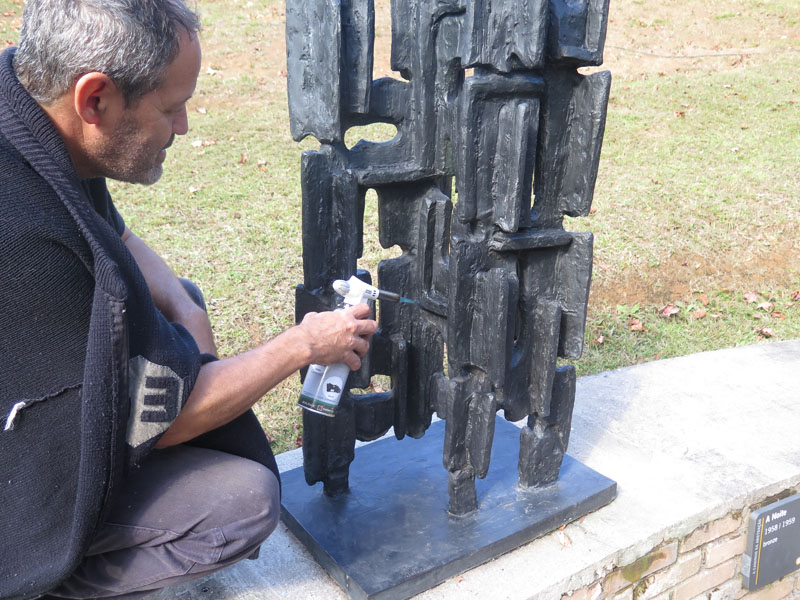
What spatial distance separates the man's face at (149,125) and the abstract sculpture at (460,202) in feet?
1.39

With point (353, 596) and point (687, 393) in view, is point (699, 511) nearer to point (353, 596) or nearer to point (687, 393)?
point (687, 393)

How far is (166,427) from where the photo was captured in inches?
65.9

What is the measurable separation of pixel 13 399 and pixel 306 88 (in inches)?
41.8

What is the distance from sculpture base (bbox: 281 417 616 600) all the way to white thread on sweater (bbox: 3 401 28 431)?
989 mm

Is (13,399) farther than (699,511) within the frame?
No

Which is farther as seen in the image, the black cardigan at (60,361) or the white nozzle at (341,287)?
the white nozzle at (341,287)

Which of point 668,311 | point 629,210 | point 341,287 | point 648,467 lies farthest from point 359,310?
point 629,210

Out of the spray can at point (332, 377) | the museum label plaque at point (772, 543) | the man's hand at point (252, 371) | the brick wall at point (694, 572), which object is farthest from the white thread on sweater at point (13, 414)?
the museum label plaque at point (772, 543)

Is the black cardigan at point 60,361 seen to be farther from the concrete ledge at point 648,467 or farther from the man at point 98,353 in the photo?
the concrete ledge at point 648,467

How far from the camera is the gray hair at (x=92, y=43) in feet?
5.08

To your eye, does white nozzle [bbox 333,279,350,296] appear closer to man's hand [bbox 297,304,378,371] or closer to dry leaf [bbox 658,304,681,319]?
man's hand [bbox 297,304,378,371]

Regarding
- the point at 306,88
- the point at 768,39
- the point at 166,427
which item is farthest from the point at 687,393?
the point at 768,39

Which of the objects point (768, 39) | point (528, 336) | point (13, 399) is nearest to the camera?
point (13, 399)

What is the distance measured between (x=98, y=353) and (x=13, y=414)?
224 millimetres
